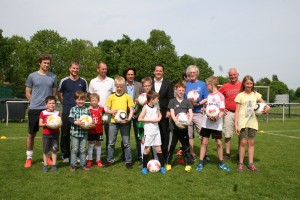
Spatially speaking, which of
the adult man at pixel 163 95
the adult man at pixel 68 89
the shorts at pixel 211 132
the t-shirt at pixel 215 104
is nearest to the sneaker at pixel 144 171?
the adult man at pixel 163 95

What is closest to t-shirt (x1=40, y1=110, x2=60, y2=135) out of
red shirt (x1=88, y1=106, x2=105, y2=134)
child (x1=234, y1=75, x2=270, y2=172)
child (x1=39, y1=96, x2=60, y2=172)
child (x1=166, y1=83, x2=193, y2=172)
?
child (x1=39, y1=96, x2=60, y2=172)

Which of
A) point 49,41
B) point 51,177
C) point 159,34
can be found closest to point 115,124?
point 51,177

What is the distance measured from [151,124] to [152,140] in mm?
321

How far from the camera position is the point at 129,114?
20.1 feet

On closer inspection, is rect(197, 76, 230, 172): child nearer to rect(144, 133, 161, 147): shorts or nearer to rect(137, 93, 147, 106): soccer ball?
rect(144, 133, 161, 147): shorts

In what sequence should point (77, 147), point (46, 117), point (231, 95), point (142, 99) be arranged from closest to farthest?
point (46, 117)
point (77, 147)
point (142, 99)
point (231, 95)

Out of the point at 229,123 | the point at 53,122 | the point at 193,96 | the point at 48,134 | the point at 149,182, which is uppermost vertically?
the point at 193,96

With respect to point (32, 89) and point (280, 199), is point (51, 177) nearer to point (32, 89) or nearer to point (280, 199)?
point (32, 89)

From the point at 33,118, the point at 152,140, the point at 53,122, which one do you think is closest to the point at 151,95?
the point at 152,140

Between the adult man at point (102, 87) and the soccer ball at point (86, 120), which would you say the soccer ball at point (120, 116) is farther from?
the adult man at point (102, 87)

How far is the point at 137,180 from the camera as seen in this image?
5.24m

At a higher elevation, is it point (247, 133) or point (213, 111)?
point (213, 111)

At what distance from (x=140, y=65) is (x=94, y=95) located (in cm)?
4004

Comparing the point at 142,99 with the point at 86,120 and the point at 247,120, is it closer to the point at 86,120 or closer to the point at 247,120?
the point at 86,120
